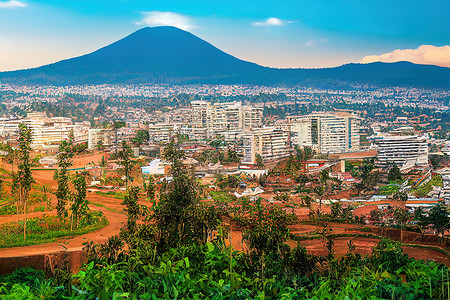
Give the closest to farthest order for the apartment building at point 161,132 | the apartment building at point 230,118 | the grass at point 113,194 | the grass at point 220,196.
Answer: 1. the grass at point 113,194
2. the grass at point 220,196
3. the apartment building at point 161,132
4. the apartment building at point 230,118

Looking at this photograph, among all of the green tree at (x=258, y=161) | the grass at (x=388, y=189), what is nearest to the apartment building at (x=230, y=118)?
the green tree at (x=258, y=161)

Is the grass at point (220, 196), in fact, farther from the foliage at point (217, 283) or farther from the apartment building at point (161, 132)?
the apartment building at point (161, 132)

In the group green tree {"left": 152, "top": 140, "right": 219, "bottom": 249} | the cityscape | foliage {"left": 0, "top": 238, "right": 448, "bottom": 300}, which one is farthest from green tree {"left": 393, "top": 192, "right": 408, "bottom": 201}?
foliage {"left": 0, "top": 238, "right": 448, "bottom": 300}

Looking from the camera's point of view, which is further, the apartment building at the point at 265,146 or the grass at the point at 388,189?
the apartment building at the point at 265,146

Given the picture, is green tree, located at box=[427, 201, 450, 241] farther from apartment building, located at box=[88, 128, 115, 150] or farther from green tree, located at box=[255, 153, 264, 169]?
apartment building, located at box=[88, 128, 115, 150]

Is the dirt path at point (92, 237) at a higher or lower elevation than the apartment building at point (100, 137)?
lower

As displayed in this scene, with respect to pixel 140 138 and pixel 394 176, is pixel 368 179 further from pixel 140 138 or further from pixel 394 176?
pixel 140 138

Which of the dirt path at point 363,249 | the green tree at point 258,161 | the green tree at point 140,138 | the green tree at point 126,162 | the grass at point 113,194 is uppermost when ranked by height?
the green tree at point 126,162

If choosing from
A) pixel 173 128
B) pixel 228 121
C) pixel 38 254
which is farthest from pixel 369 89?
pixel 38 254
